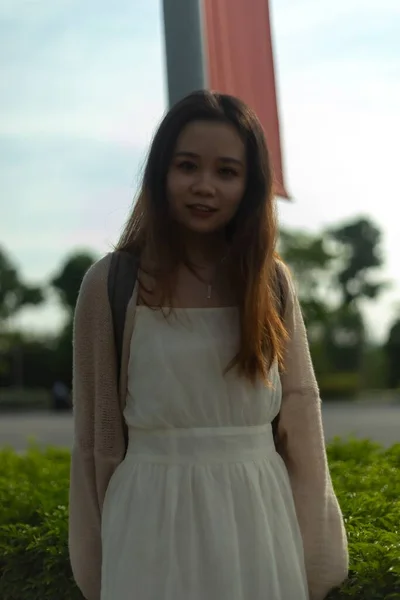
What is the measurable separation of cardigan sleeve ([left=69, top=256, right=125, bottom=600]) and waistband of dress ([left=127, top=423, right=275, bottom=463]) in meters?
0.08

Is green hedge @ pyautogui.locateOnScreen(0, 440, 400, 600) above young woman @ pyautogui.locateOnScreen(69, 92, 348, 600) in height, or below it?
below

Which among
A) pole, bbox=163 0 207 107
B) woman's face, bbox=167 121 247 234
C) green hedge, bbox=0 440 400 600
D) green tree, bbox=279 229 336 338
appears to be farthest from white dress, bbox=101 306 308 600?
green tree, bbox=279 229 336 338

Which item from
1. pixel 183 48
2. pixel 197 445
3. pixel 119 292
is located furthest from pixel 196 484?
pixel 183 48

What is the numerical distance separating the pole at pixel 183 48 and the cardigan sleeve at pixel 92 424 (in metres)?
1.48

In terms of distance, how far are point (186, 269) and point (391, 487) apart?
1.67 metres

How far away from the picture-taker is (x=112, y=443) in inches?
Result: 85.8

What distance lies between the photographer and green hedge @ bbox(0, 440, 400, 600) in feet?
8.48

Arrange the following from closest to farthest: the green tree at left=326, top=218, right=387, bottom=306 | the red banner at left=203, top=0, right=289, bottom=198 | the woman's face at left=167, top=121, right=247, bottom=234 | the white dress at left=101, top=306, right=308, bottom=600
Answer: the white dress at left=101, top=306, right=308, bottom=600 < the woman's face at left=167, top=121, right=247, bottom=234 < the red banner at left=203, top=0, right=289, bottom=198 < the green tree at left=326, top=218, right=387, bottom=306

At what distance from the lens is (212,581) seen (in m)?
2.03

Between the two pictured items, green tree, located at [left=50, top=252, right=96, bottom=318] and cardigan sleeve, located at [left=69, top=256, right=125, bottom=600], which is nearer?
cardigan sleeve, located at [left=69, top=256, right=125, bottom=600]

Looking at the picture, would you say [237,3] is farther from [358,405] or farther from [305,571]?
[358,405]

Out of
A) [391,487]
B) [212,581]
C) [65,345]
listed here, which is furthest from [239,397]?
[65,345]

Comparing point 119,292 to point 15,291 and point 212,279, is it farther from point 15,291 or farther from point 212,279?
point 15,291

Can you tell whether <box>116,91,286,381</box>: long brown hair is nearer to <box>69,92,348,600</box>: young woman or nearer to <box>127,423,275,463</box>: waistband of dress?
<box>69,92,348,600</box>: young woman
